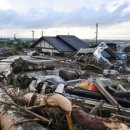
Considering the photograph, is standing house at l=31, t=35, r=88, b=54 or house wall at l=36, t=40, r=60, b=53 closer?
standing house at l=31, t=35, r=88, b=54

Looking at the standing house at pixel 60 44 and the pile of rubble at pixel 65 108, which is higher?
the standing house at pixel 60 44

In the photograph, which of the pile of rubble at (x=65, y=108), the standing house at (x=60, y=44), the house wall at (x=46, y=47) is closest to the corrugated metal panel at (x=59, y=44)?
the standing house at (x=60, y=44)

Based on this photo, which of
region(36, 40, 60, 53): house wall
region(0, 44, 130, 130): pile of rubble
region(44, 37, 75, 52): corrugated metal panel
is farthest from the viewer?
region(36, 40, 60, 53): house wall

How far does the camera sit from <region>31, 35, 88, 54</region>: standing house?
29.0 m

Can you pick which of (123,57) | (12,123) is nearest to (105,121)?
(12,123)

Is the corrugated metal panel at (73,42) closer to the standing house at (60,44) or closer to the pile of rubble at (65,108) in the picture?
the standing house at (60,44)

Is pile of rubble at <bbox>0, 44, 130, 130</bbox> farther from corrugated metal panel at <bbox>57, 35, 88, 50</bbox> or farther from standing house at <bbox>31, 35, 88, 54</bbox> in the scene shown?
corrugated metal panel at <bbox>57, 35, 88, 50</bbox>

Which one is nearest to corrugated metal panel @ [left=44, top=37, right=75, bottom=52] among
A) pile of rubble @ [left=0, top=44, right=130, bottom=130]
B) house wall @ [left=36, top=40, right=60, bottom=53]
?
house wall @ [left=36, top=40, right=60, bottom=53]

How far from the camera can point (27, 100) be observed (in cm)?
830

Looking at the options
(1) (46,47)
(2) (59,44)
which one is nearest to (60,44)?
(2) (59,44)

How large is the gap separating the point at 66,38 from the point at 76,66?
41.4 feet

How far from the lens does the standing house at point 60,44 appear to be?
29.0m

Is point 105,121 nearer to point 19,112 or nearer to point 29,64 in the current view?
point 19,112

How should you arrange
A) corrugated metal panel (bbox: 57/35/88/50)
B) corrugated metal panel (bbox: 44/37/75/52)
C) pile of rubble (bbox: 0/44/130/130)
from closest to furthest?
1. pile of rubble (bbox: 0/44/130/130)
2. corrugated metal panel (bbox: 44/37/75/52)
3. corrugated metal panel (bbox: 57/35/88/50)
